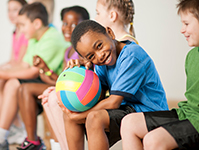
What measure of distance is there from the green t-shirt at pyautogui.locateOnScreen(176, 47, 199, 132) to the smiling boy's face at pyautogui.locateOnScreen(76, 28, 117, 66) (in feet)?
1.25

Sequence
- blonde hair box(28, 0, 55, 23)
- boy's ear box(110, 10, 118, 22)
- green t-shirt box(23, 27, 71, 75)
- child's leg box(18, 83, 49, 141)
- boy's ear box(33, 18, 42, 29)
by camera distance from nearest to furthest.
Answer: boy's ear box(110, 10, 118, 22), child's leg box(18, 83, 49, 141), green t-shirt box(23, 27, 71, 75), boy's ear box(33, 18, 42, 29), blonde hair box(28, 0, 55, 23)

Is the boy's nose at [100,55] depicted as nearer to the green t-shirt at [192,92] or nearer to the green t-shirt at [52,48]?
the green t-shirt at [192,92]

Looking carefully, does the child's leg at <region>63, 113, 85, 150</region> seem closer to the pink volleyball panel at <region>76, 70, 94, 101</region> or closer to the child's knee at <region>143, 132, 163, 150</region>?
the pink volleyball panel at <region>76, 70, 94, 101</region>

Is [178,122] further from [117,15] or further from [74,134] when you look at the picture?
[117,15]

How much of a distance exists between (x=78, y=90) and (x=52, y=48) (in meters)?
1.11

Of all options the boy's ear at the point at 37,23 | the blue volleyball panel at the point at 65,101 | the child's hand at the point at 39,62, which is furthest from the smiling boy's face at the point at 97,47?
the boy's ear at the point at 37,23

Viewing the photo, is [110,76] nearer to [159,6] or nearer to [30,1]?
[159,6]

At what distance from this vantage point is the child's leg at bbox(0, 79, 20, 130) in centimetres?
204

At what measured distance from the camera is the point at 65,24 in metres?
2.15

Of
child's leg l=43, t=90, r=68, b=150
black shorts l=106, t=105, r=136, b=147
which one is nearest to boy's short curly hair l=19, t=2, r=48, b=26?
child's leg l=43, t=90, r=68, b=150

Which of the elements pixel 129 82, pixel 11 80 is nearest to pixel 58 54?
pixel 11 80

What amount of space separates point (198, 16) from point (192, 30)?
6 centimetres

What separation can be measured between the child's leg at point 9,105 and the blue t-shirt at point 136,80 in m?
1.12

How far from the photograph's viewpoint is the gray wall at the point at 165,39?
2199 millimetres
